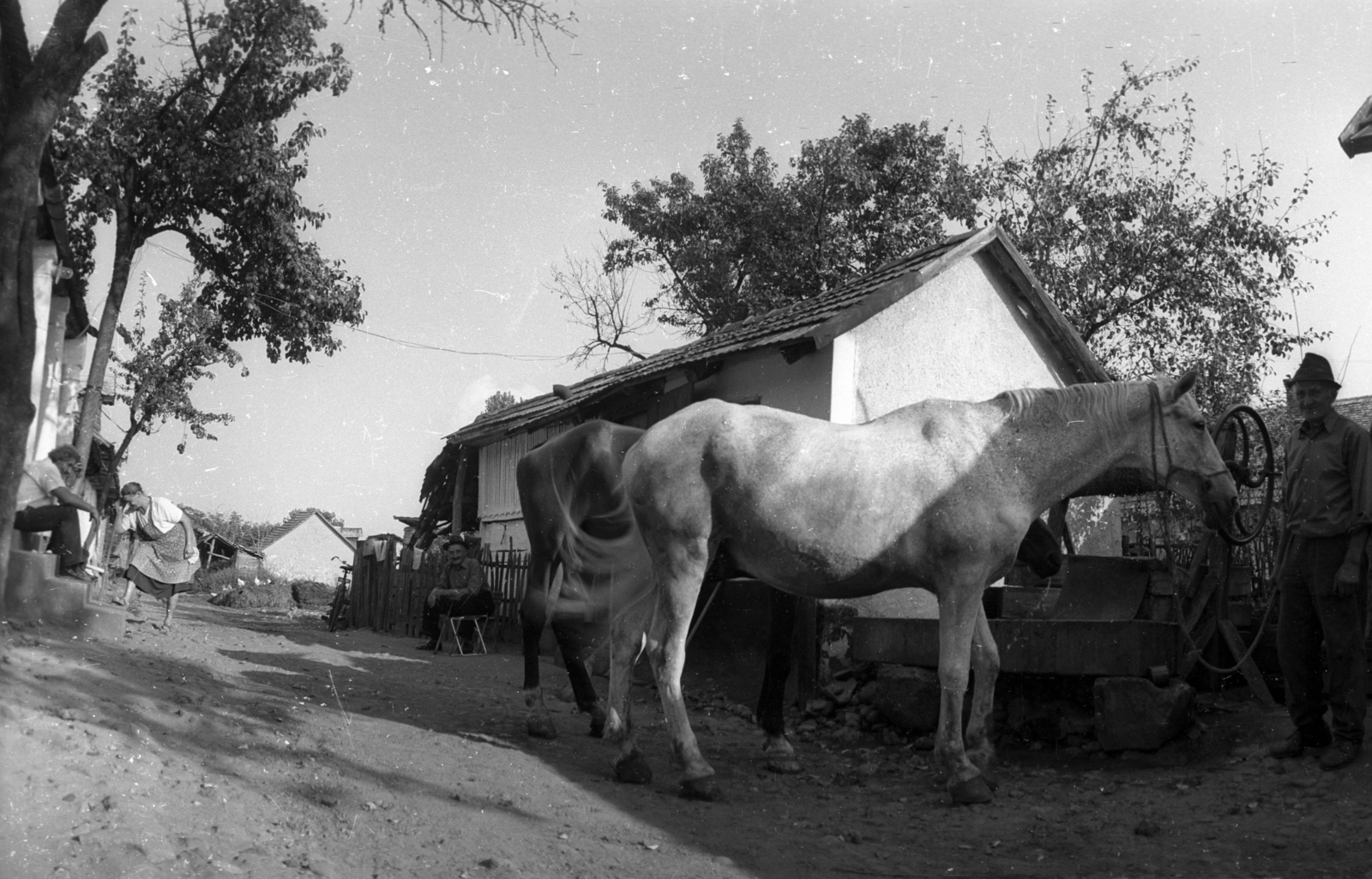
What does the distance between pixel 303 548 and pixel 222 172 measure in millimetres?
55722

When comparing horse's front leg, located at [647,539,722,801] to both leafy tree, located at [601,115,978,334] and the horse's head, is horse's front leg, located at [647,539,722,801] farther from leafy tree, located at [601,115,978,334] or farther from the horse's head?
leafy tree, located at [601,115,978,334]

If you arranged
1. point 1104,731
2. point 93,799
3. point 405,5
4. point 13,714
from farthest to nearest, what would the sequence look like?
point 1104,731 < point 405,5 < point 13,714 < point 93,799

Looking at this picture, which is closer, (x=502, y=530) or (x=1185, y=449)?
(x=1185, y=449)

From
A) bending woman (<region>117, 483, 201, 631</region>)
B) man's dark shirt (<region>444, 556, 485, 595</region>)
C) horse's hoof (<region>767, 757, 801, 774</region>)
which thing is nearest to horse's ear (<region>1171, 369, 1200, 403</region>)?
horse's hoof (<region>767, 757, 801, 774</region>)

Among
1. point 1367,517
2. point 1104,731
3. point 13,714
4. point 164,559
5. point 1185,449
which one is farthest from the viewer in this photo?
point 164,559

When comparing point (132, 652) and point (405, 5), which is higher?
point (405, 5)

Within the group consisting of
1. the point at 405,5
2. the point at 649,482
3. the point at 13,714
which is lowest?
the point at 13,714

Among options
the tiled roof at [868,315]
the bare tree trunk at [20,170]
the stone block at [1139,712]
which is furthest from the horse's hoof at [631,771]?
the tiled roof at [868,315]

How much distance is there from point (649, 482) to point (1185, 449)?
10.2 feet

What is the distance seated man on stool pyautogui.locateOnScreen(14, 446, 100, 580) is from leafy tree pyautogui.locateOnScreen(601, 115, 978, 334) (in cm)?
1915

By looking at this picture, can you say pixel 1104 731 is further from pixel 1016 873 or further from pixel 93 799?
pixel 93 799

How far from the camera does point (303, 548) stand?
69.8m

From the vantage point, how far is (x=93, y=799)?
13.5 feet

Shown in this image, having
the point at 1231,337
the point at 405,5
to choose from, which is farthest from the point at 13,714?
the point at 1231,337
